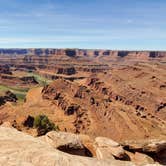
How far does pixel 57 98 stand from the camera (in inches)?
5507

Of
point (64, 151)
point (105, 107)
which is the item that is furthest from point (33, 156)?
point (105, 107)

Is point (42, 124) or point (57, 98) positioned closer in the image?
point (42, 124)

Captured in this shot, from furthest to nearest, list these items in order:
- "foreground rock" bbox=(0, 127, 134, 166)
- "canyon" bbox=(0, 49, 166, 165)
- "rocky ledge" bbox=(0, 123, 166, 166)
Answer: "canyon" bbox=(0, 49, 166, 165) < "rocky ledge" bbox=(0, 123, 166, 166) < "foreground rock" bbox=(0, 127, 134, 166)

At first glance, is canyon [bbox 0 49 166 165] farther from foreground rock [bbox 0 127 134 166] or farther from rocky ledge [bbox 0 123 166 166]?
foreground rock [bbox 0 127 134 166]

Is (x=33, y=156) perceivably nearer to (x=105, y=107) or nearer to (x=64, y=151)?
(x=64, y=151)

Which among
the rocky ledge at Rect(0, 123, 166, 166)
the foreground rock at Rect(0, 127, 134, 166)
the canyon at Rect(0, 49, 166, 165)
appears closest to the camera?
the foreground rock at Rect(0, 127, 134, 166)

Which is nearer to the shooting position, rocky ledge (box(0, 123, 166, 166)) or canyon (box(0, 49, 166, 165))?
rocky ledge (box(0, 123, 166, 166))

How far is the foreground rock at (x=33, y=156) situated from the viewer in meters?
17.7

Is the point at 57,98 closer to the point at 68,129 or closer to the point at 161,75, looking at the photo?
the point at 68,129

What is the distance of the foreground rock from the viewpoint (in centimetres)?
1772

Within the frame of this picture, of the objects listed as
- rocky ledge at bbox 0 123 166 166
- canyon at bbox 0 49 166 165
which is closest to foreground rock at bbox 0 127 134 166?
rocky ledge at bbox 0 123 166 166

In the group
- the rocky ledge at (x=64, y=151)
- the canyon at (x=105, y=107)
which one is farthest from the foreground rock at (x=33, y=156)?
the canyon at (x=105, y=107)

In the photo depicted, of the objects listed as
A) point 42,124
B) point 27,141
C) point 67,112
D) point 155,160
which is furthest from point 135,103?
point 27,141

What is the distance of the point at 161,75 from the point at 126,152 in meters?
147
